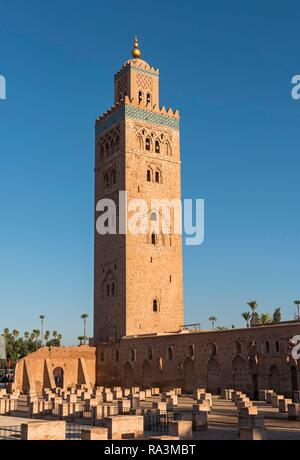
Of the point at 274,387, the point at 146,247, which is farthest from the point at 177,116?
the point at 274,387

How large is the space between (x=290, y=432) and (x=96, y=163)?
28.8m

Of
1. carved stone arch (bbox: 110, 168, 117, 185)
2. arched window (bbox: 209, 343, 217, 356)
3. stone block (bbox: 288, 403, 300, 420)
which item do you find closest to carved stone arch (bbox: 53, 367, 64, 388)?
arched window (bbox: 209, 343, 217, 356)

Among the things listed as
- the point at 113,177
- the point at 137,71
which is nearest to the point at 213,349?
the point at 113,177

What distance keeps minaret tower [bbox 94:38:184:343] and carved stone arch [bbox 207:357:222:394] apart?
25.8 feet

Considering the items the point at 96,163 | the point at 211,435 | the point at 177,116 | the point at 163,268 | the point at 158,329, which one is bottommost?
the point at 211,435

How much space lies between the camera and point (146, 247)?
3694 centimetres

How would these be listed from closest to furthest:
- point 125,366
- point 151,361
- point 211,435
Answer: point 211,435 → point 151,361 → point 125,366

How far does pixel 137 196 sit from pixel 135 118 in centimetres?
538

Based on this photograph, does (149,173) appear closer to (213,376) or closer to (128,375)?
(128,375)

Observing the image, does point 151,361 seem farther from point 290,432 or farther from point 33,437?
point 33,437

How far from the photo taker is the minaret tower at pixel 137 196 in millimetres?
36062

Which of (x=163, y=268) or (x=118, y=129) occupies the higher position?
(x=118, y=129)

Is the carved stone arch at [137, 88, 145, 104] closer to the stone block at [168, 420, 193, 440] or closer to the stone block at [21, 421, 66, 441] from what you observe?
the stone block at [168, 420, 193, 440]

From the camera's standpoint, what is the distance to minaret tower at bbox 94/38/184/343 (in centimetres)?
3606
